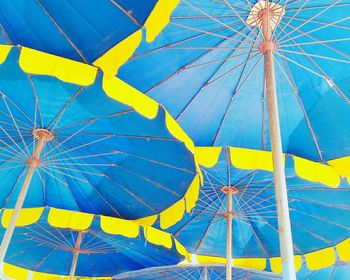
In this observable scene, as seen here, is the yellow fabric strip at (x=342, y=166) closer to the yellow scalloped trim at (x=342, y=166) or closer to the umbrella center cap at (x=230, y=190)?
the yellow scalloped trim at (x=342, y=166)

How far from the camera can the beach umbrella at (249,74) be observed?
5594 millimetres

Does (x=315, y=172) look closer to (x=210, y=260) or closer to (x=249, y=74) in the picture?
(x=249, y=74)

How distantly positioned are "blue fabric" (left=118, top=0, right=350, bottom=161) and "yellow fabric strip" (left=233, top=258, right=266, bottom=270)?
8.79 ft

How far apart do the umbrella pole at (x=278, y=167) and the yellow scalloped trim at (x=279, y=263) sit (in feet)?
15.5

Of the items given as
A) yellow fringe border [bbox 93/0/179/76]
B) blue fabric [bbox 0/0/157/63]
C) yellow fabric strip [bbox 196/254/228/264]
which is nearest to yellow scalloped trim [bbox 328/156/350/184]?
yellow fringe border [bbox 93/0/179/76]

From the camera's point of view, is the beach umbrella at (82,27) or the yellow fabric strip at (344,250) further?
the yellow fabric strip at (344,250)

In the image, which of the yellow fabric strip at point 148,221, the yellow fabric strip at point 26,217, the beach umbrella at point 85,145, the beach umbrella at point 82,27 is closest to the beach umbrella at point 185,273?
the yellow fabric strip at point 148,221

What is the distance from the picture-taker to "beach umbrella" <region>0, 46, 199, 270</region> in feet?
14.9

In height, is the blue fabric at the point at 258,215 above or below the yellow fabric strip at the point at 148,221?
above

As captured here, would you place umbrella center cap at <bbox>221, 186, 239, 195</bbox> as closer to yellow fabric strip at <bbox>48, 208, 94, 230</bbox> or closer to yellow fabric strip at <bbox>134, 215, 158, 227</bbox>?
yellow fabric strip at <bbox>134, 215, 158, 227</bbox>

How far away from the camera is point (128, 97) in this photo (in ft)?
14.9

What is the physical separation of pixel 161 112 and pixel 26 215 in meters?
2.93

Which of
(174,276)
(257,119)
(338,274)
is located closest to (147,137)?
(257,119)

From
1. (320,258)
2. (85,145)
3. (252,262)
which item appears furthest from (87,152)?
(320,258)
